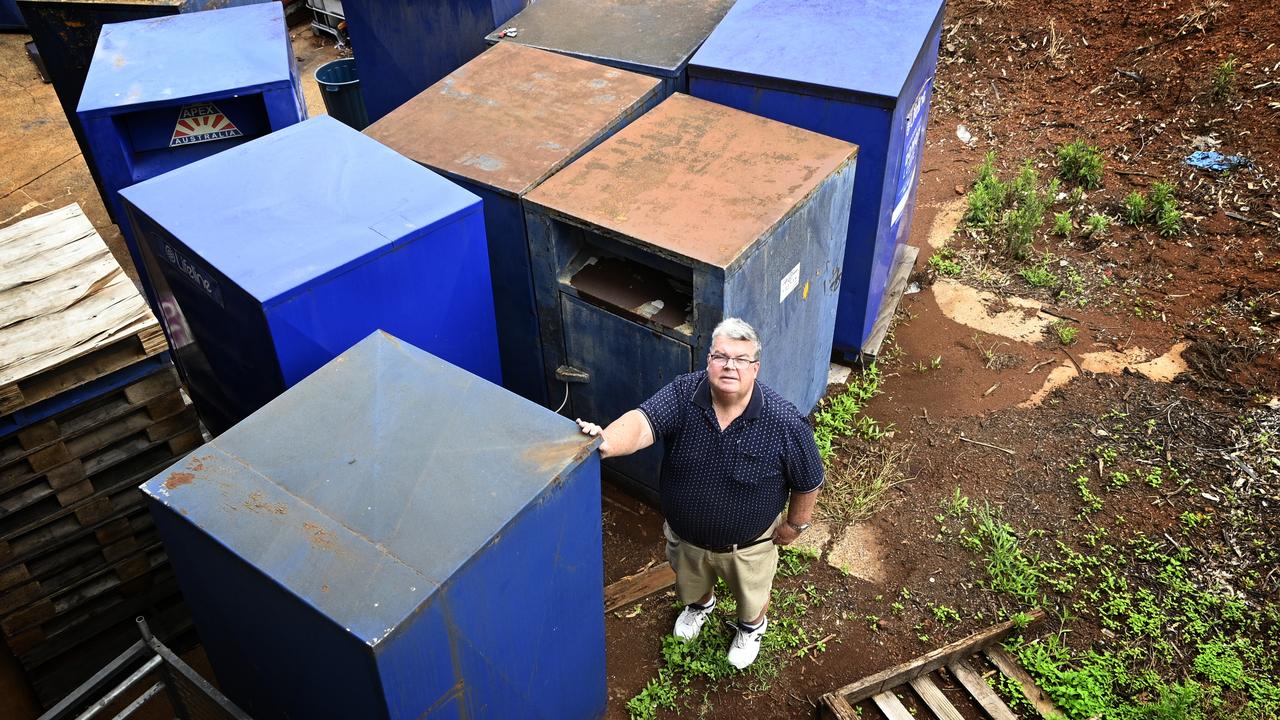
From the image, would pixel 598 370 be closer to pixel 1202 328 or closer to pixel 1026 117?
pixel 1202 328

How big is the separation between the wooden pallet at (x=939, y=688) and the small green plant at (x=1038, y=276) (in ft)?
10.0

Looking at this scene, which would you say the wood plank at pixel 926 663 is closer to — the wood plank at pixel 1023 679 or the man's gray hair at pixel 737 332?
the wood plank at pixel 1023 679

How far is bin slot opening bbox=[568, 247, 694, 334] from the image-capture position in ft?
13.2

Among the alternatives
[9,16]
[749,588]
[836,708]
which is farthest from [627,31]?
[9,16]

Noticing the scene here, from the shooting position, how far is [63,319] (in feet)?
11.2

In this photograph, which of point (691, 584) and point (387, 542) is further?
point (691, 584)

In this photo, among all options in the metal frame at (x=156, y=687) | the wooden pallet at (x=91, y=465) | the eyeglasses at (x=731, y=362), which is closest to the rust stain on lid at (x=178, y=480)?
the metal frame at (x=156, y=687)

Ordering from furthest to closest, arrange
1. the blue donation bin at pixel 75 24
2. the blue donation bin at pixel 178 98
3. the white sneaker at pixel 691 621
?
1. the blue donation bin at pixel 75 24
2. the blue donation bin at pixel 178 98
3. the white sneaker at pixel 691 621

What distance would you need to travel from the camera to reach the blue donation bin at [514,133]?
422 cm

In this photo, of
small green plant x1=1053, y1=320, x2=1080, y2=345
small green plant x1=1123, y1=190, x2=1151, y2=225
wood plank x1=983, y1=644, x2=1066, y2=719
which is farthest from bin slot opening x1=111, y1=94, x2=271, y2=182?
small green plant x1=1123, y1=190, x2=1151, y2=225

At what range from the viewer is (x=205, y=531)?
238cm

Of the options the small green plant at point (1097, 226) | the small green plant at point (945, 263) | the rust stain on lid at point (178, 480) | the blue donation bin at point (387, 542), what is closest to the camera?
the blue donation bin at point (387, 542)

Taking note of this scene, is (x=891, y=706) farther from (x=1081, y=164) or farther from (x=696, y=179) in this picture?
(x=1081, y=164)

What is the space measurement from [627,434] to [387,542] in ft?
3.41
